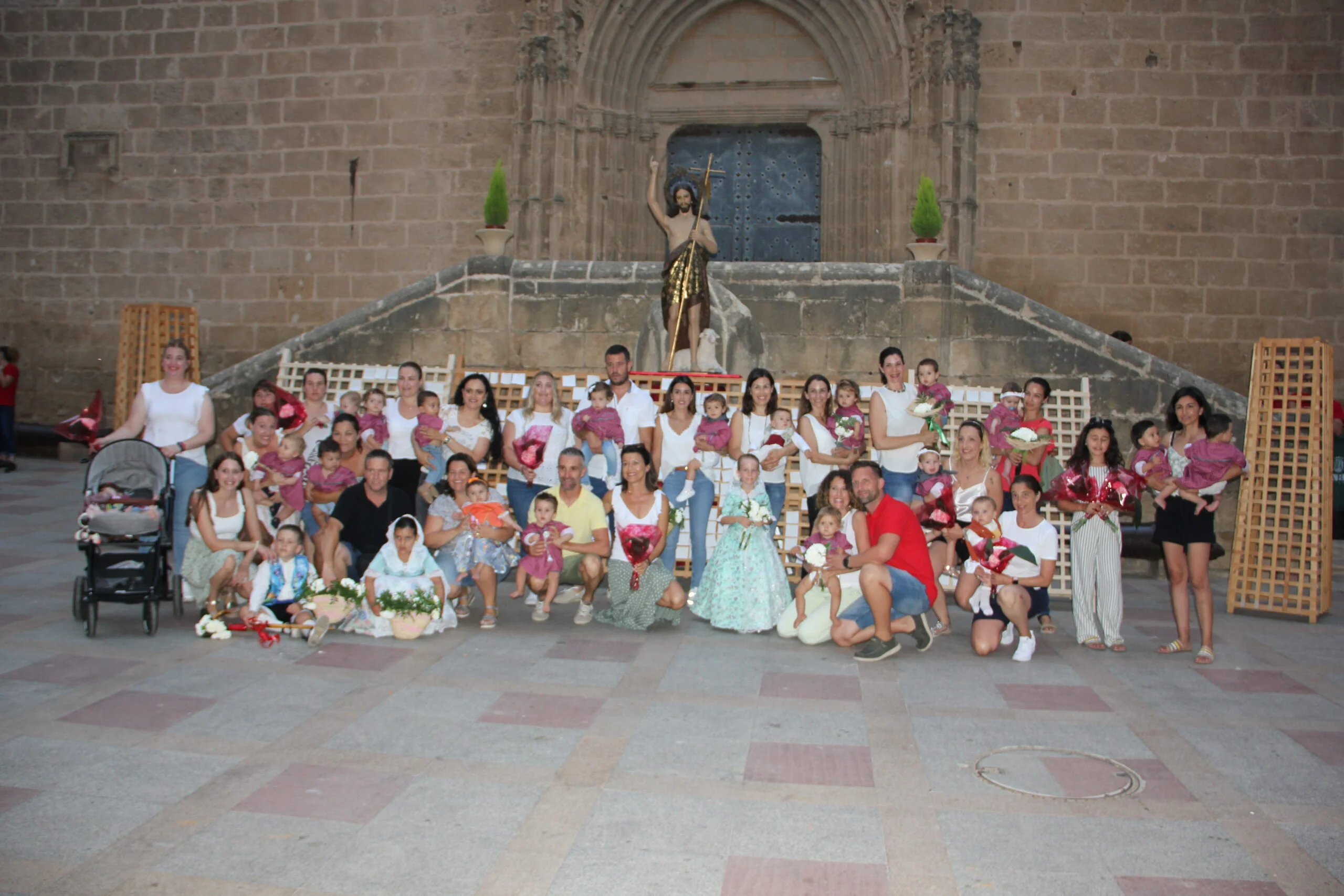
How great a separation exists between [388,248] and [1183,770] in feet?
43.6

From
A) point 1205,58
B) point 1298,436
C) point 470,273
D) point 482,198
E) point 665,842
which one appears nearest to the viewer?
point 665,842

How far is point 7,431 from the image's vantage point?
13.8m

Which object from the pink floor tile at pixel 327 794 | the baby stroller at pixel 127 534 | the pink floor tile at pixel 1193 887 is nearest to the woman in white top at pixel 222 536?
the baby stroller at pixel 127 534

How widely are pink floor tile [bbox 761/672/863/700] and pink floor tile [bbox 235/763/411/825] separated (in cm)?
202

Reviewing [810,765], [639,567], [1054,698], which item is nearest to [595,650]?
[639,567]

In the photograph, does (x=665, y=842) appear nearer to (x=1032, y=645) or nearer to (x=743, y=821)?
(x=743, y=821)

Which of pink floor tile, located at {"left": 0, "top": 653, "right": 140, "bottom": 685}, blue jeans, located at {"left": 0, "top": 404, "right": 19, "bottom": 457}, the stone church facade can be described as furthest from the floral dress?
blue jeans, located at {"left": 0, "top": 404, "right": 19, "bottom": 457}

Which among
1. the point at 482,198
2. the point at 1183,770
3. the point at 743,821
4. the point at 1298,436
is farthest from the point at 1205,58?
the point at 743,821

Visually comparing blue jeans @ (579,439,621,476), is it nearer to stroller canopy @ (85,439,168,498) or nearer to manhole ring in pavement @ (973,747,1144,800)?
stroller canopy @ (85,439,168,498)

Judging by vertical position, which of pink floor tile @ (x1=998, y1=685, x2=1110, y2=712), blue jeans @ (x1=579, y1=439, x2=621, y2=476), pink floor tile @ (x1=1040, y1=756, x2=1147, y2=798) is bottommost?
pink floor tile @ (x1=1040, y1=756, x2=1147, y2=798)

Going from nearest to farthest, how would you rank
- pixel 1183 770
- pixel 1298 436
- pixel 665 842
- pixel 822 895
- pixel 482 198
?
pixel 822 895
pixel 665 842
pixel 1183 770
pixel 1298 436
pixel 482 198

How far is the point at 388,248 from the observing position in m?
15.6

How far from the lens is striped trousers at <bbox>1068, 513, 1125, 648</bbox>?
260 inches

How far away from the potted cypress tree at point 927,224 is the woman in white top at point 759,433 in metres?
3.32
